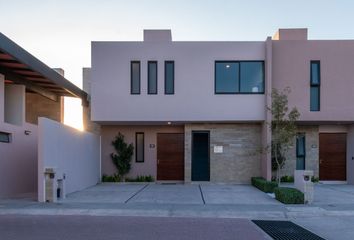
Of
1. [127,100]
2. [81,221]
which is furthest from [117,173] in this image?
[81,221]

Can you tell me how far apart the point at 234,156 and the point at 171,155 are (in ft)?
11.3

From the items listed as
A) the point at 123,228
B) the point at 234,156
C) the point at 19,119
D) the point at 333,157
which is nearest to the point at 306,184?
the point at 123,228

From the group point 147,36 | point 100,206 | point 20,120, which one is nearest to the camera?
point 100,206

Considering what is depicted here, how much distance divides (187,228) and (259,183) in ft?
30.7

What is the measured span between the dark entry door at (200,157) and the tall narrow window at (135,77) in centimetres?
373

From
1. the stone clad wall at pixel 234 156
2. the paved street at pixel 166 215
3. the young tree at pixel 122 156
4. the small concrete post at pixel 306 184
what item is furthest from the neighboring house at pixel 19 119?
the small concrete post at pixel 306 184

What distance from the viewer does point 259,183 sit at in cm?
1900

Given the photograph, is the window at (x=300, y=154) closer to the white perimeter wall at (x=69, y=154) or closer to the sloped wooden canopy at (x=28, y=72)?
the white perimeter wall at (x=69, y=154)

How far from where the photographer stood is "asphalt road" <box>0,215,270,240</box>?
363 inches

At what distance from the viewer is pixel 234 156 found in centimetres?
2172

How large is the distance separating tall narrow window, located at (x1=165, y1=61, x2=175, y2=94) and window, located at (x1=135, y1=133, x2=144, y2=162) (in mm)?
3528

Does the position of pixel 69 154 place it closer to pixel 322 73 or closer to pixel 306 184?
pixel 306 184

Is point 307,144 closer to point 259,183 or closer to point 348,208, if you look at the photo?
point 259,183

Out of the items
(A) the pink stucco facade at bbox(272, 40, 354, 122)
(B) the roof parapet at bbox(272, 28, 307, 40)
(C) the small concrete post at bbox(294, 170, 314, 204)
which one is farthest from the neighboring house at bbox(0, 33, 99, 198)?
(B) the roof parapet at bbox(272, 28, 307, 40)
